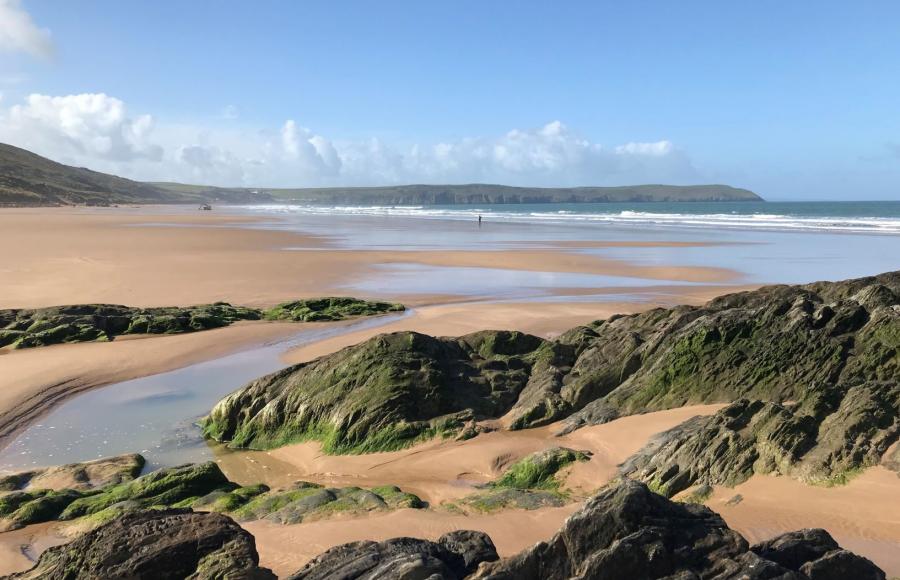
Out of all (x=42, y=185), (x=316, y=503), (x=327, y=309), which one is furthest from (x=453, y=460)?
(x=42, y=185)

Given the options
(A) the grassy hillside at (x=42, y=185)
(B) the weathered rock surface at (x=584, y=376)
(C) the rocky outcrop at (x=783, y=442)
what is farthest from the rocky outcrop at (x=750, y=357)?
(A) the grassy hillside at (x=42, y=185)

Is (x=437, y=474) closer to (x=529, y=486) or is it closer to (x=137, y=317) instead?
(x=529, y=486)

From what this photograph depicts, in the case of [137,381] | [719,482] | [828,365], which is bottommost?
[137,381]

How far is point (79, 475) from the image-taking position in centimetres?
1012

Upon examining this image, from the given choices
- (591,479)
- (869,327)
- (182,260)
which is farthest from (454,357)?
(182,260)

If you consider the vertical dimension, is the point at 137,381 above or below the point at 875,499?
below

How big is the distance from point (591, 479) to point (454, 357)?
4866 mm

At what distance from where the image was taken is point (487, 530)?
768 centimetres

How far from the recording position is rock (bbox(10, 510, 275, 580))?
5.69 meters

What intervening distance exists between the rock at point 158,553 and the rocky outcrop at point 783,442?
516 cm

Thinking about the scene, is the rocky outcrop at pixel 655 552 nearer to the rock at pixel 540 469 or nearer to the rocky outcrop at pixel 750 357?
the rock at pixel 540 469

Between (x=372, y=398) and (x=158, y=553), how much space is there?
244 inches

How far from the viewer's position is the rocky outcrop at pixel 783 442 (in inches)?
313

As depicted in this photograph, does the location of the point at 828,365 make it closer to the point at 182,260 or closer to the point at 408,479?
the point at 408,479
